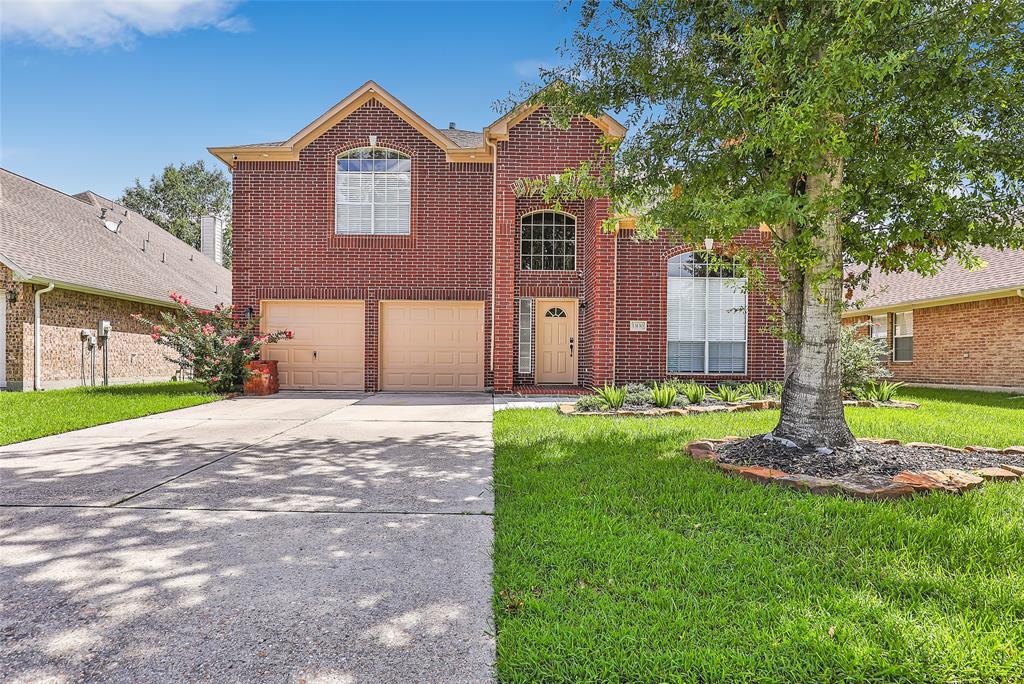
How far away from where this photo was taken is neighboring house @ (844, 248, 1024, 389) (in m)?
12.6

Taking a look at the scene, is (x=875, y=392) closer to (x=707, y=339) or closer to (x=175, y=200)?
(x=707, y=339)

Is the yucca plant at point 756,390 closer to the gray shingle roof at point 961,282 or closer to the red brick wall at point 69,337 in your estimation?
the gray shingle roof at point 961,282

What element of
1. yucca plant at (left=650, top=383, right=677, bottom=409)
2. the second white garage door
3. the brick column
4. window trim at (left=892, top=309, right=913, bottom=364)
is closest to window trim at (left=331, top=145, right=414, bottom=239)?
the second white garage door

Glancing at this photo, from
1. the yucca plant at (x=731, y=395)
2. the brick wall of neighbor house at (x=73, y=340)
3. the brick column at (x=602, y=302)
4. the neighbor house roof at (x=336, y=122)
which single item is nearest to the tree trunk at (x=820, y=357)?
the yucca plant at (x=731, y=395)

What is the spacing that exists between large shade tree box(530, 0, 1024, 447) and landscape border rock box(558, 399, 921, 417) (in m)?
3.02

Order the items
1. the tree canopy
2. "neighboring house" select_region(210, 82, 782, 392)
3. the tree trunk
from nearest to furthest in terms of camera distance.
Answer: the tree trunk
"neighboring house" select_region(210, 82, 782, 392)
the tree canopy

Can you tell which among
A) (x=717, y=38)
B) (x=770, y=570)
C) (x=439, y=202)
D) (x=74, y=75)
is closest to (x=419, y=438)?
(x=770, y=570)

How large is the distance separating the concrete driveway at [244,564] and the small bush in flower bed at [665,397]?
3507mm

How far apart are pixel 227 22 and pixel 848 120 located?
12.5 meters

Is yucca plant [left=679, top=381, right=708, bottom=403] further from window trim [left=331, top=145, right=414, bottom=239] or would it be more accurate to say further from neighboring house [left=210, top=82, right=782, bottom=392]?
window trim [left=331, top=145, right=414, bottom=239]

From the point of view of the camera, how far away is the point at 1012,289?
39.2 feet

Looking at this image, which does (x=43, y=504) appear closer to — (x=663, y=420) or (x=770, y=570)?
(x=770, y=570)

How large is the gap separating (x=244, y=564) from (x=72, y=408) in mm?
7848

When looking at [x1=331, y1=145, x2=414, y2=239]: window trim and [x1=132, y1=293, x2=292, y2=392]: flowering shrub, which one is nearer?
[x1=132, y1=293, x2=292, y2=392]: flowering shrub
